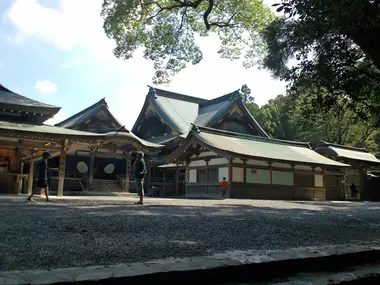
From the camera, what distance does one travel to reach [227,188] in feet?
58.9

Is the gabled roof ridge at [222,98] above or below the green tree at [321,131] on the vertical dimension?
above

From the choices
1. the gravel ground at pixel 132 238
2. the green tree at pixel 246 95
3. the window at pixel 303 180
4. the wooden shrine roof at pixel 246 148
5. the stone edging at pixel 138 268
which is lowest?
the gravel ground at pixel 132 238

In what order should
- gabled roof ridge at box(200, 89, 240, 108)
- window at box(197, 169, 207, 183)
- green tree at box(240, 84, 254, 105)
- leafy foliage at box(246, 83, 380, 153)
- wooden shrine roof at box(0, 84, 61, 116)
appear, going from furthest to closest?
1. green tree at box(240, 84, 254, 105)
2. leafy foliage at box(246, 83, 380, 153)
3. gabled roof ridge at box(200, 89, 240, 108)
4. window at box(197, 169, 207, 183)
5. wooden shrine roof at box(0, 84, 61, 116)

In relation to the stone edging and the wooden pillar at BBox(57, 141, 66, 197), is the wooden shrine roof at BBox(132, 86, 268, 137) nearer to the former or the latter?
the wooden pillar at BBox(57, 141, 66, 197)

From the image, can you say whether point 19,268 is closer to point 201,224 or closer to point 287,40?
point 201,224

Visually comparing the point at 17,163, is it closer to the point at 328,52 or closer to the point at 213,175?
the point at 213,175

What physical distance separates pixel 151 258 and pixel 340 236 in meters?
3.78

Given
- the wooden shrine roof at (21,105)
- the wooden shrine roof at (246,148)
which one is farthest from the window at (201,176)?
the wooden shrine roof at (21,105)

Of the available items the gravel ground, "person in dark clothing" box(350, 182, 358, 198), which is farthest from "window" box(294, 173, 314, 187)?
the gravel ground

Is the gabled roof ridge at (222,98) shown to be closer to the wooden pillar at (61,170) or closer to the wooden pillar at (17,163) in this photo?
the wooden pillar at (61,170)

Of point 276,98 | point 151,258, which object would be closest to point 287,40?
point 151,258

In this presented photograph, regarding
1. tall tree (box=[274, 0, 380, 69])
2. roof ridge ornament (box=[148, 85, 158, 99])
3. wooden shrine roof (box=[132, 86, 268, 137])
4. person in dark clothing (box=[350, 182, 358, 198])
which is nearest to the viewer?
tall tree (box=[274, 0, 380, 69])

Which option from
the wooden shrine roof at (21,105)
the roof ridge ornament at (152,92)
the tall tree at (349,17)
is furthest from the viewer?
the roof ridge ornament at (152,92)

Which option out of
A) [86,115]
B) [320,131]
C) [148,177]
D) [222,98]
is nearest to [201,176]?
[148,177]
